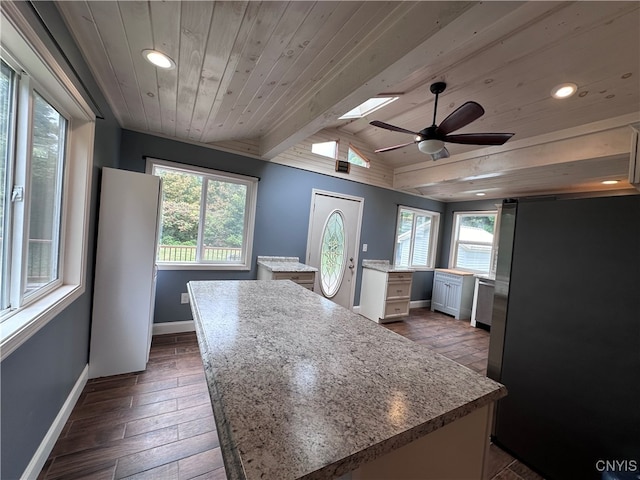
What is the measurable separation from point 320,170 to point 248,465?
3.87 metres

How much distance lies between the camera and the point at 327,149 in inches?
167

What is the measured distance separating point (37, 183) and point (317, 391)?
5.88 ft

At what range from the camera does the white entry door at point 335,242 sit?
4102 millimetres

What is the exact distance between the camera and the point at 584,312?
58.3 inches

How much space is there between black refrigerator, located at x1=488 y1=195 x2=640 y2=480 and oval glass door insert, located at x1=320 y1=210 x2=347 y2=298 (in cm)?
259

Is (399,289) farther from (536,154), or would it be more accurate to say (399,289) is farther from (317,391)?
(317,391)

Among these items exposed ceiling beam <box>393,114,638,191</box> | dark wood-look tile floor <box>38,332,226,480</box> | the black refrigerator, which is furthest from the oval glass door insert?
the black refrigerator

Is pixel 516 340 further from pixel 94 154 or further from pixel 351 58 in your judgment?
pixel 94 154

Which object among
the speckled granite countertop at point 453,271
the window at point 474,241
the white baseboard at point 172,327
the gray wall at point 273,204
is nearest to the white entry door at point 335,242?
the gray wall at point 273,204

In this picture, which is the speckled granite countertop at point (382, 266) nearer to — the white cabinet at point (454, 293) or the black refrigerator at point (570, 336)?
the white cabinet at point (454, 293)

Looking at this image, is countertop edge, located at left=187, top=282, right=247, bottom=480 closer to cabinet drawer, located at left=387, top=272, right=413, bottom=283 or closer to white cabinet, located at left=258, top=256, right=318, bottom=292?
white cabinet, located at left=258, top=256, right=318, bottom=292

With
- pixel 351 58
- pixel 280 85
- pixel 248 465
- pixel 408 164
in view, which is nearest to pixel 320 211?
pixel 408 164

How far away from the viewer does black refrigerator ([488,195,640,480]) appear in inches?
52.7

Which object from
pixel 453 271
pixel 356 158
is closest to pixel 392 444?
pixel 356 158
